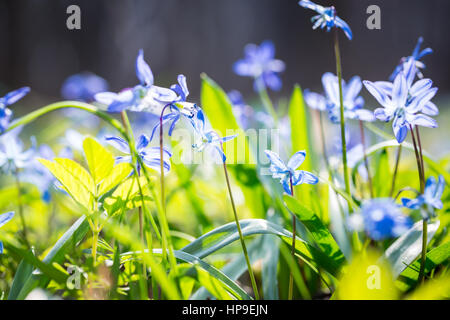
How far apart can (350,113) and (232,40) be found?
6.07 metres

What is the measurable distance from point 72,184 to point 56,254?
0.13 meters

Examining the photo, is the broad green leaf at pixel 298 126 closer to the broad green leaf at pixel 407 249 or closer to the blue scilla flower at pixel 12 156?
the broad green leaf at pixel 407 249

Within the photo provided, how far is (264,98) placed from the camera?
1.54 meters

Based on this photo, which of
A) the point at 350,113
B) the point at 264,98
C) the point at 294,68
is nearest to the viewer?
the point at 350,113

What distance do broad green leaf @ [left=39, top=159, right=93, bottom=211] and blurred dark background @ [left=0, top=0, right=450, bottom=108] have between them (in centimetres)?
574

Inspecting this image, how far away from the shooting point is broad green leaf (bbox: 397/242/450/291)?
0.75 metres

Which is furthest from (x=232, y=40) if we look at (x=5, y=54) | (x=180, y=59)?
(x=5, y=54)

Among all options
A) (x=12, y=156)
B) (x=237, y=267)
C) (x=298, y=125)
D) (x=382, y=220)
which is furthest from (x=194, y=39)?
(x=382, y=220)

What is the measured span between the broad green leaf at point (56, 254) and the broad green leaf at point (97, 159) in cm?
10

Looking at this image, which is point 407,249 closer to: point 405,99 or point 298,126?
point 405,99

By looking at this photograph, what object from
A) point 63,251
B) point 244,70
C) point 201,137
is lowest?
point 63,251
